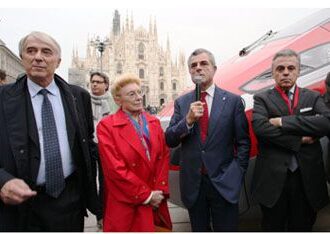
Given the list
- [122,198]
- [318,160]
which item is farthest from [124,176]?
[318,160]

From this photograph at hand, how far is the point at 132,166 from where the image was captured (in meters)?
2.72

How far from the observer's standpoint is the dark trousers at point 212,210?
9.50ft

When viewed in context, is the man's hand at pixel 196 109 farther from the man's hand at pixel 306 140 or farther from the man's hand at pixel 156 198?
the man's hand at pixel 306 140

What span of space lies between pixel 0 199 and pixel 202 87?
5.50 feet

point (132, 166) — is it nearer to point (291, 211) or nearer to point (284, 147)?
point (284, 147)

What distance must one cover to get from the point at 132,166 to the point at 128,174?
0.08 meters

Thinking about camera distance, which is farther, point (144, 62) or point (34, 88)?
point (144, 62)

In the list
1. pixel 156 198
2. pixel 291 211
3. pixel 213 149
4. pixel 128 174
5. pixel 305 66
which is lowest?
pixel 291 211

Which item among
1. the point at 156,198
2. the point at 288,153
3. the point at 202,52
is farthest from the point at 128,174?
the point at 288,153

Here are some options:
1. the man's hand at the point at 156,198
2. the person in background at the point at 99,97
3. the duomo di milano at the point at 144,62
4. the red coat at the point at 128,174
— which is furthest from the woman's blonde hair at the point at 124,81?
the duomo di milano at the point at 144,62

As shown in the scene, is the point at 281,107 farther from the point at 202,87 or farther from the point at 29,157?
the point at 29,157

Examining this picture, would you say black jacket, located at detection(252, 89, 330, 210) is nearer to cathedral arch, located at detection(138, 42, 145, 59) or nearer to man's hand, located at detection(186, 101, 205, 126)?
man's hand, located at detection(186, 101, 205, 126)

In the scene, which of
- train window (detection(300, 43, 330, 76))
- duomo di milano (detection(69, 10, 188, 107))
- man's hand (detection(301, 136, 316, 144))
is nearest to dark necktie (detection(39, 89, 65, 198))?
man's hand (detection(301, 136, 316, 144))

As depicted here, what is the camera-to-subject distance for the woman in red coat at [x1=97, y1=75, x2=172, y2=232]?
268cm
